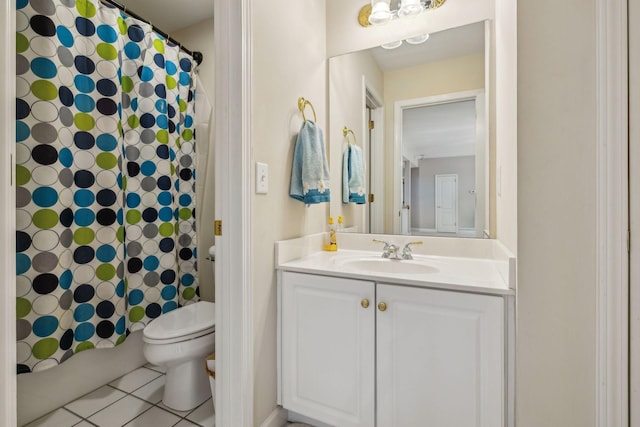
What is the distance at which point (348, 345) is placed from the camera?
3.78ft

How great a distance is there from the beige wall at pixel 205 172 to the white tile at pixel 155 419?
874mm

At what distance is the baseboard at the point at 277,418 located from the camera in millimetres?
1246

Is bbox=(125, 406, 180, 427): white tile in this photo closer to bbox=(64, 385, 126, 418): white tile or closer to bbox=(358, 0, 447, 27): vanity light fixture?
bbox=(64, 385, 126, 418): white tile

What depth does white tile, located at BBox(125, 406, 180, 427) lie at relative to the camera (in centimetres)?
138

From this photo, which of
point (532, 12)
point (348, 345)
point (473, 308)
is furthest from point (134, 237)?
point (532, 12)

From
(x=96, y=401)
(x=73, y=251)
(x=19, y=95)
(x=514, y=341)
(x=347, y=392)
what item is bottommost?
(x=96, y=401)

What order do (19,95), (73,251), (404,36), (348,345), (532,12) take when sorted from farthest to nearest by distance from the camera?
(404,36), (73,251), (19,95), (348,345), (532,12)

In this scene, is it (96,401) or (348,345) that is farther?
(96,401)

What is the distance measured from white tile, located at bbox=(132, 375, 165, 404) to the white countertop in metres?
1.11

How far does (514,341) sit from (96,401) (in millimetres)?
2046

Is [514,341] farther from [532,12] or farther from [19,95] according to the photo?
[19,95]

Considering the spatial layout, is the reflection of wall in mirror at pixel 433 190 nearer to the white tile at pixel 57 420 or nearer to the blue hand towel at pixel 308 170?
the blue hand towel at pixel 308 170

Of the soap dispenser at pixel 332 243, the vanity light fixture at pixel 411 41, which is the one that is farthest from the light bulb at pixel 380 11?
the soap dispenser at pixel 332 243

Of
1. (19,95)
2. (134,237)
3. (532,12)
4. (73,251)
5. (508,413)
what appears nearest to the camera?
(532,12)
